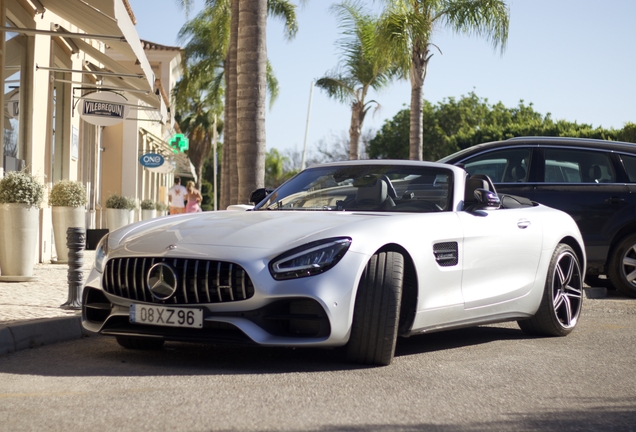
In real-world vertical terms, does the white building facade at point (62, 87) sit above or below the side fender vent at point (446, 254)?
above

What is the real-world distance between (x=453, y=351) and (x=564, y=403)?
1.85 metres

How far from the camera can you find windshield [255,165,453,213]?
677 centimetres

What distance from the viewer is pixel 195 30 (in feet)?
133

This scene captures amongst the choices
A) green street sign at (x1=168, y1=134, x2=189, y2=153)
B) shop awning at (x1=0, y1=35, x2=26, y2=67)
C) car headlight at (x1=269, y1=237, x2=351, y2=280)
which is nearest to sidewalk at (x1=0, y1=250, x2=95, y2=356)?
car headlight at (x1=269, y1=237, x2=351, y2=280)

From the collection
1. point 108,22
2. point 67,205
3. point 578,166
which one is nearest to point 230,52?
point 67,205

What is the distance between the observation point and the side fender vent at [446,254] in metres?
6.25

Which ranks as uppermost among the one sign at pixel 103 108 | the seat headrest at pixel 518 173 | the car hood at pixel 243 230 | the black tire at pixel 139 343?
the one sign at pixel 103 108

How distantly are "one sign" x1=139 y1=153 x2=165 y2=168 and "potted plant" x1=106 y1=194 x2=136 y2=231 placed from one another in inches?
440

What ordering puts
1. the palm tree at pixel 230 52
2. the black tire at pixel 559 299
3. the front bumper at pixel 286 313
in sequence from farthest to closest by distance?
the palm tree at pixel 230 52 < the black tire at pixel 559 299 < the front bumper at pixel 286 313

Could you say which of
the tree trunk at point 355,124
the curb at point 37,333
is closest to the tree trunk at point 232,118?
the tree trunk at point 355,124

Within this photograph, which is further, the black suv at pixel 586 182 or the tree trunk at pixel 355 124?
the tree trunk at pixel 355 124

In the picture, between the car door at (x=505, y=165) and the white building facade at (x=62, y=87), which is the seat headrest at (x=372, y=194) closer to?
the car door at (x=505, y=165)

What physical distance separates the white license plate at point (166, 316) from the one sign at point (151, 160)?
26.1 m

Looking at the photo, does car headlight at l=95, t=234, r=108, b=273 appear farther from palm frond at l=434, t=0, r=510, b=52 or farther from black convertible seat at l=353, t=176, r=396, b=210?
palm frond at l=434, t=0, r=510, b=52
